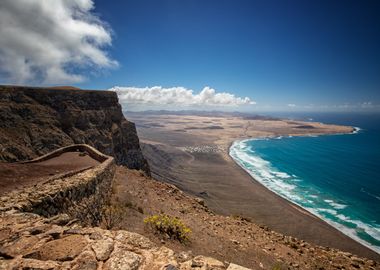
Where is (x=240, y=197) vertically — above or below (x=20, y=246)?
below

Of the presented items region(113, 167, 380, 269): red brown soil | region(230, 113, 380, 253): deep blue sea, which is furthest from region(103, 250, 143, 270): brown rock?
region(230, 113, 380, 253): deep blue sea

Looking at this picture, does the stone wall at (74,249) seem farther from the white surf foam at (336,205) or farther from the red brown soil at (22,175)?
the white surf foam at (336,205)

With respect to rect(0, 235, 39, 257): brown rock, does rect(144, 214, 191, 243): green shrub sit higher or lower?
lower

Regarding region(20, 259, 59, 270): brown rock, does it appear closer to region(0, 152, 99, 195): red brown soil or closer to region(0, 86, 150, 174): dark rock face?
region(0, 152, 99, 195): red brown soil

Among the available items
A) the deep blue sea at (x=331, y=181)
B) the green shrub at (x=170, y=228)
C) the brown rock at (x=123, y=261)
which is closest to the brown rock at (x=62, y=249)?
the brown rock at (x=123, y=261)

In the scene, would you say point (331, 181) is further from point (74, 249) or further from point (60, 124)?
point (74, 249)

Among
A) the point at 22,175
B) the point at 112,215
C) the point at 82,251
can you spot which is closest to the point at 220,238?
the point at 112,215
